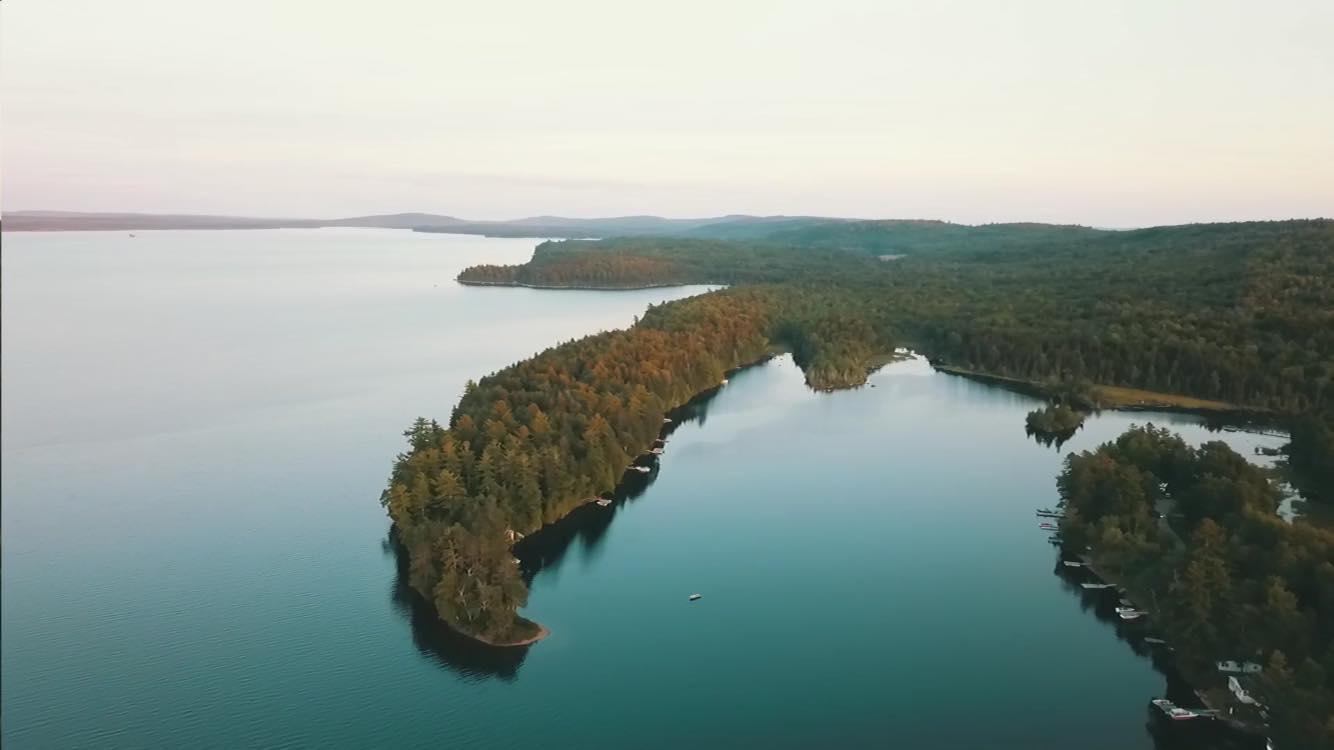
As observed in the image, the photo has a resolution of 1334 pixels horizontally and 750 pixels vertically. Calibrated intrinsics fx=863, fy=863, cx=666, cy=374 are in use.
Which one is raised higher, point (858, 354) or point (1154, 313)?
point (1154, 313)

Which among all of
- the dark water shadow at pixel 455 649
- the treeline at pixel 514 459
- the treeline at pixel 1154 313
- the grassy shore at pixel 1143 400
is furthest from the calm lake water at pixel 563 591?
the treeline at pixel 1154 313

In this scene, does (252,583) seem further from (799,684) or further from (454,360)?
(454,360)

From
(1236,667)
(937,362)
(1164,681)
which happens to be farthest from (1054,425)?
(1236,667)

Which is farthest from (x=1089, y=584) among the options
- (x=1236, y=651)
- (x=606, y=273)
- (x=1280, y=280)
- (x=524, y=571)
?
(x=606, y=273)

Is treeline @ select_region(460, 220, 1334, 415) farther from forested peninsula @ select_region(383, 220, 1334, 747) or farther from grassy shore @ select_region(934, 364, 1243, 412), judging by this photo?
grassy shore @ select_region(934, 364, 1243, 412)

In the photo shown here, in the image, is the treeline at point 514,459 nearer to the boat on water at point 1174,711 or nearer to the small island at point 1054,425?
the boat on water at point 1174,711

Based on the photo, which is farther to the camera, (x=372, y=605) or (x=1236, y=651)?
(x=372, y=605)

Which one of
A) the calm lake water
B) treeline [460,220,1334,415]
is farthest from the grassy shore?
the calm lake water

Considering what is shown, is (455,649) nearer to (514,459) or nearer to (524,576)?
(524,576)

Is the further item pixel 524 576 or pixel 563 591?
pixel 524 576
